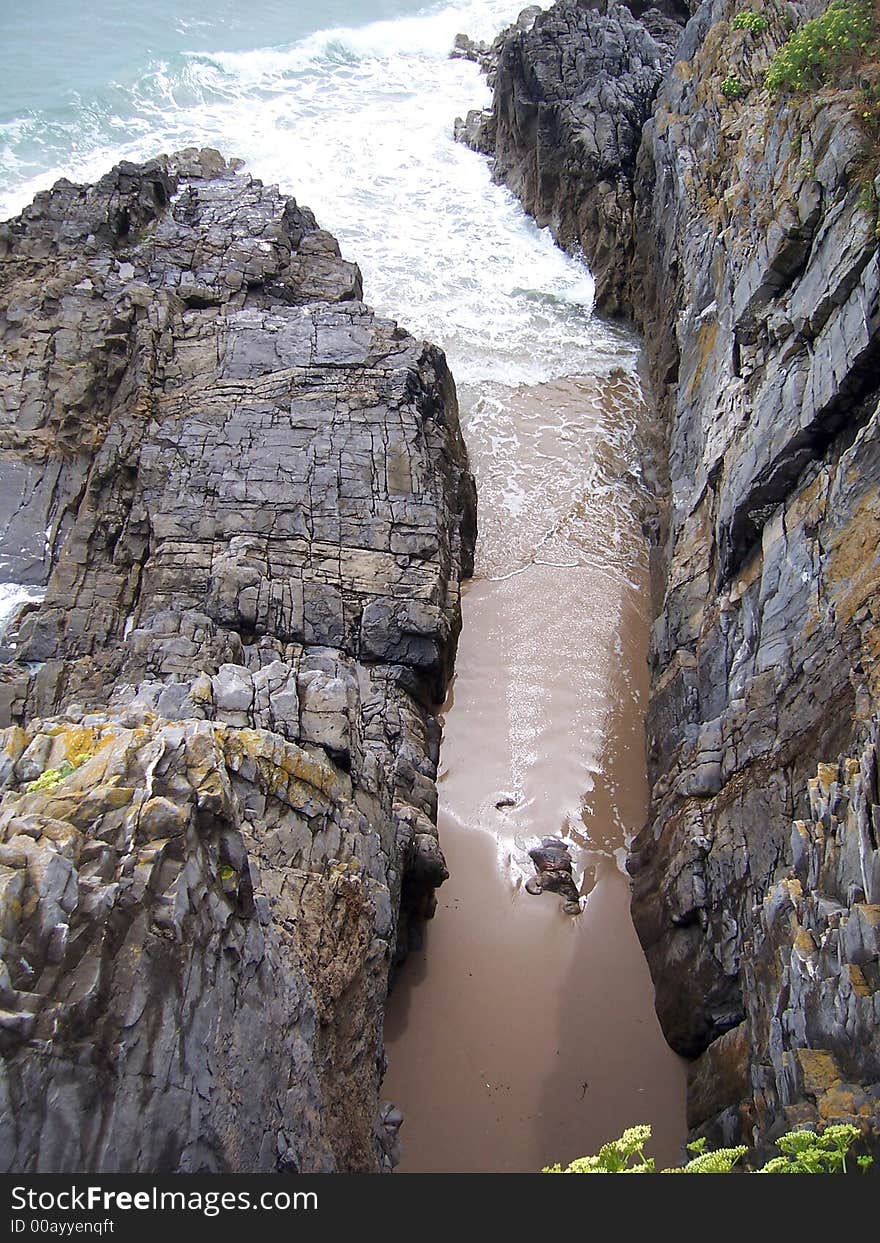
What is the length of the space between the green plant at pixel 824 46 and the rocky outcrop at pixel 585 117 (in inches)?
410

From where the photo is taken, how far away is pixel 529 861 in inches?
477

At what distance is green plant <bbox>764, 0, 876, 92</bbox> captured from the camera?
40.4 ft

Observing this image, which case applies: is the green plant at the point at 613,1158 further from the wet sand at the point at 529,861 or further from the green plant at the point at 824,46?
the green plant at the point at 824,46

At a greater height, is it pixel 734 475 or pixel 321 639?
pixel 734 475

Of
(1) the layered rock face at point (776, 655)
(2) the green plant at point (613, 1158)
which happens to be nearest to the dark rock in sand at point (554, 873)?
(1) the layered rock face at point (776, 655)

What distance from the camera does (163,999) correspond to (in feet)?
17.9

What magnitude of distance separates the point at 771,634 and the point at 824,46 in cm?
952

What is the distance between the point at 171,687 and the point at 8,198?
26316mm

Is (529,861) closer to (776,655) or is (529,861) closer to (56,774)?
(776,655)

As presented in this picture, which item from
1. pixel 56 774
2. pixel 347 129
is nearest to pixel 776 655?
pixel 56 774

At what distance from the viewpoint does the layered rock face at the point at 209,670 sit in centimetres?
526

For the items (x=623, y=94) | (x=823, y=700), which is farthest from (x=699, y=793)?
(x=623, y=94)

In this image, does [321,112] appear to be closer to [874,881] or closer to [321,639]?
[321,639]

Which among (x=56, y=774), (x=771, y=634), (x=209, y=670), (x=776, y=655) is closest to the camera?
(x=56, y=774)
